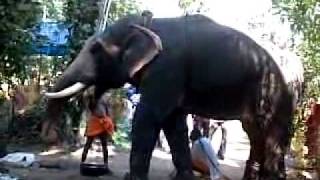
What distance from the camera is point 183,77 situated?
7410 mm

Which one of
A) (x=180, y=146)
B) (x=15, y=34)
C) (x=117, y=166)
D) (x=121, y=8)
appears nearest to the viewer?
(x=180, y=146)

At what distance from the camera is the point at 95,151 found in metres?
12.4

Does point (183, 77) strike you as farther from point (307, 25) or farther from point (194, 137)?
point (307, 25)

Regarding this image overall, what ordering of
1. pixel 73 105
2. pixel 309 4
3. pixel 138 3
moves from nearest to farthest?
pixel 309 4, pixel 73 105, pixel 138 3

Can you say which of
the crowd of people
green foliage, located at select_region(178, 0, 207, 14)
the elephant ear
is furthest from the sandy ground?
green foliage, located at select_region(178, 0, 207, 14)

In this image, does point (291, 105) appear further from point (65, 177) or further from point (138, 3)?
point (138, 3)

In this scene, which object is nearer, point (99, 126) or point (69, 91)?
point (69, 91)

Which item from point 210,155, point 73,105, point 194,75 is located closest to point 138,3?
point 73,105

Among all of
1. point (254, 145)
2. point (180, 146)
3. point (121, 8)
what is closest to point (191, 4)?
point (121, 8)

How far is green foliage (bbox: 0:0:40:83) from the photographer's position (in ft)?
26.4

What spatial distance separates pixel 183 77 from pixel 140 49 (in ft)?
1.76

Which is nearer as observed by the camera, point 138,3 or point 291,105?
point 291,105

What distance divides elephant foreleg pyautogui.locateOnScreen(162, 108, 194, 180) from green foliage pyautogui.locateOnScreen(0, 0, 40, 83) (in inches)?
84.0

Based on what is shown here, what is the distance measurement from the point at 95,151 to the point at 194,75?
17.4 feet
